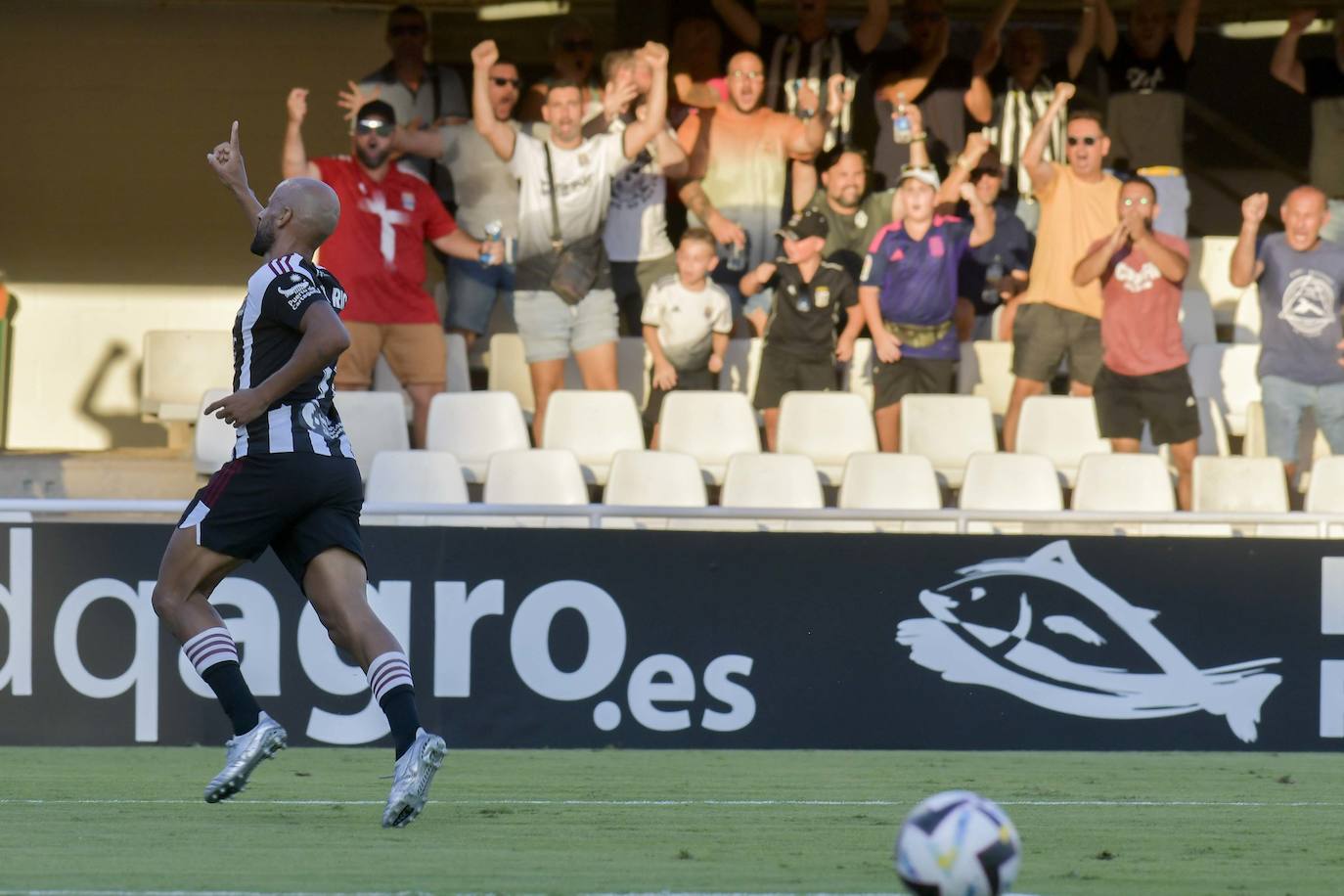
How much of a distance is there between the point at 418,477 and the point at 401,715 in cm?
431

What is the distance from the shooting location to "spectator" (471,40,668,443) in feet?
35.7

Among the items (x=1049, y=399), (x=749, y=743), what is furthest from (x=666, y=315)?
(x=749, y=743)

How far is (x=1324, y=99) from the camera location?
13289mm

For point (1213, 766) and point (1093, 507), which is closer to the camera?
point (1213, 766)

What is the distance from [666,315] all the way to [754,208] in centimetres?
114

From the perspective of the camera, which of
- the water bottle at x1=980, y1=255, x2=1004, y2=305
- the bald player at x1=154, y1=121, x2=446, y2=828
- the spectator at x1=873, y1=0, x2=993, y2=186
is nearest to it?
the bald player at x1=154, y1=121, x2=446, y2=828

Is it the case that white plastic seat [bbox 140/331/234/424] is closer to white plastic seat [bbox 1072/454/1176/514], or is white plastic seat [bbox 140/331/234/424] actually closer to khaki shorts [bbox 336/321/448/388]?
khaki shorts [bbox 336/321/448/388]

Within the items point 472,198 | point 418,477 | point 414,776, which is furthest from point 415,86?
point 414,776

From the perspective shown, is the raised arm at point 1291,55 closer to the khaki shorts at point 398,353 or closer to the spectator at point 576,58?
the spectator at point 576,58

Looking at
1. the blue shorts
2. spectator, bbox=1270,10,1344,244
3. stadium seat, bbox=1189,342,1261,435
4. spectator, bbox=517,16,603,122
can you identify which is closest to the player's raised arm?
the blue shorts

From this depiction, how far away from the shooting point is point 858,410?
11.1 metres

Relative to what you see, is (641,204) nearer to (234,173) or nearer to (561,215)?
(561,215)

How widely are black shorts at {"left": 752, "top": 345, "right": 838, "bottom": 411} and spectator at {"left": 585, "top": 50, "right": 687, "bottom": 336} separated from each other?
823 mm

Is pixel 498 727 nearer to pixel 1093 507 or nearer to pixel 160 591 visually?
pixel 160 591
